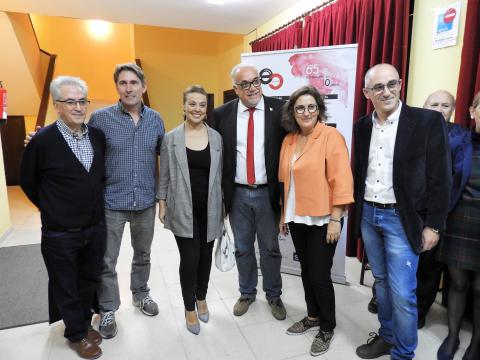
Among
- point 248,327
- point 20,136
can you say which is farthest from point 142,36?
point 248,327

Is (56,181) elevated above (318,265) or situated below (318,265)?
above

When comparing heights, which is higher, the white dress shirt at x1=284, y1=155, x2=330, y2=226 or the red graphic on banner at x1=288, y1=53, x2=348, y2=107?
the red graphic on banner at x1=288, y1=53, x2=348, y2=107

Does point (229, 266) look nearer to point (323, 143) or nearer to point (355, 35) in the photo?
point (323, 143)

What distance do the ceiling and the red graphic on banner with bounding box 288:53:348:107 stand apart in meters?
1.86

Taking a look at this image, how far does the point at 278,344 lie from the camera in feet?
6.52

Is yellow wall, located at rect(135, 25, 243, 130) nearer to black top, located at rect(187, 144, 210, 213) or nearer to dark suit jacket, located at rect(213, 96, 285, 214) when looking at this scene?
dark suit jacket, located at rect(213, 96, 285, 214)

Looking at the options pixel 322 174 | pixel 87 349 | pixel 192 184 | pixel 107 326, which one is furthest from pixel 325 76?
pixel 87 349

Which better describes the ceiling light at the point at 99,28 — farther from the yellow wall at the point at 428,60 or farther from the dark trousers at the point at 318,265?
the dark trousers at the point at 318,265

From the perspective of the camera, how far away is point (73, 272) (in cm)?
183

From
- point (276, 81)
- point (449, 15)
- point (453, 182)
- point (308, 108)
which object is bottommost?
point (453, 182)

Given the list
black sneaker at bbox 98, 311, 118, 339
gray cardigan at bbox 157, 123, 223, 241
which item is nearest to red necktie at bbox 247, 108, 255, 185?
gray cardigan at bbox 157, 123, 223, 241

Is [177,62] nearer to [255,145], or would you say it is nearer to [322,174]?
[255,145]

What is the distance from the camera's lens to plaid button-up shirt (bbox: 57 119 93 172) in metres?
1.75

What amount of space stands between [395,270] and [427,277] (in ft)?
2.15
